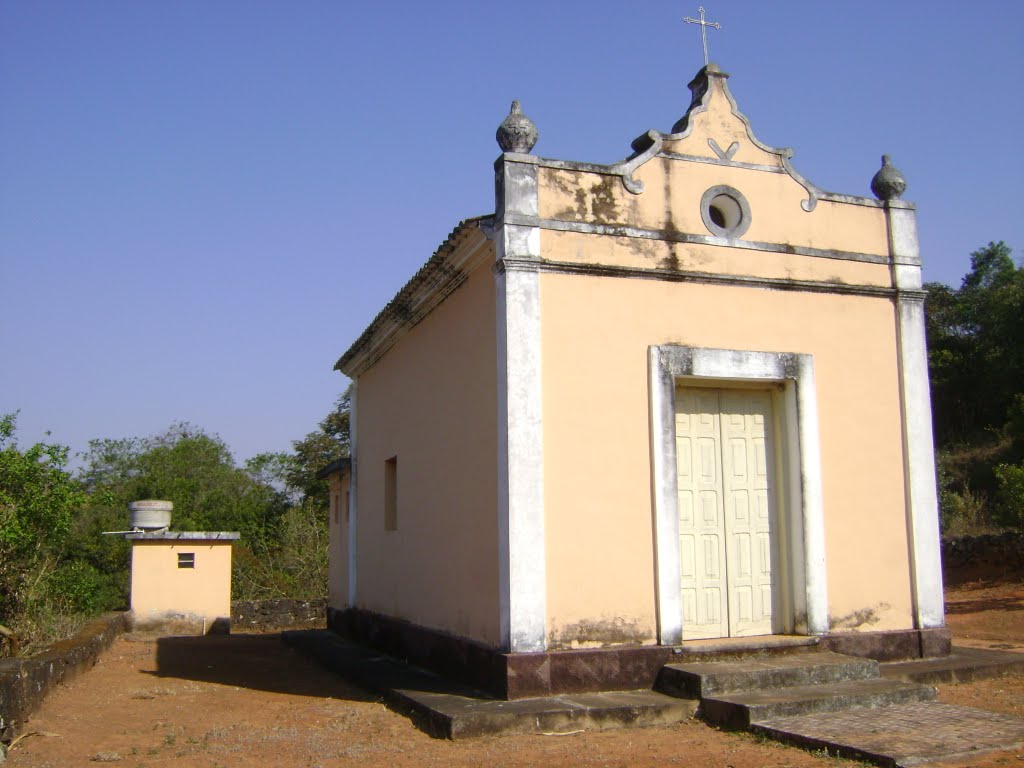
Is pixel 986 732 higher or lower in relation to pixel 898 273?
lower

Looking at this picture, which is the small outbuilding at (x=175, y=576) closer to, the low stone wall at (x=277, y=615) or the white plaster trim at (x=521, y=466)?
the low stone wall at (x=277, y=615)

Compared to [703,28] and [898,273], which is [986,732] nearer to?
[898,273]

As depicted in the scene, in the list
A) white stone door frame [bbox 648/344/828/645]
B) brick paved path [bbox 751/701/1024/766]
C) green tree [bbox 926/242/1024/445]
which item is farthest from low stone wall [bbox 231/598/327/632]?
green tree [bbox 926/242/1024/445]

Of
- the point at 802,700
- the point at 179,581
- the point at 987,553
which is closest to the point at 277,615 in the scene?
the point at 179,581

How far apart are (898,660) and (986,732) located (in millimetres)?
2462

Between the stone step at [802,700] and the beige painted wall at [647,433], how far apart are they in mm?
982

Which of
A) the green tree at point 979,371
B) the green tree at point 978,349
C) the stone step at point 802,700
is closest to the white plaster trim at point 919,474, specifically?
the stone step at point 802,700

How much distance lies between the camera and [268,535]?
2953cm

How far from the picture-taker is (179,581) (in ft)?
53.0

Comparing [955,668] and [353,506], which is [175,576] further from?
[955,668]

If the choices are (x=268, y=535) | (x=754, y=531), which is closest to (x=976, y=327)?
(x=268, y=535)

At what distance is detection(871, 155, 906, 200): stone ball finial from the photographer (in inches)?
371

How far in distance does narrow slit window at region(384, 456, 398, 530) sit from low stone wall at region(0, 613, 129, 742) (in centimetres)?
370

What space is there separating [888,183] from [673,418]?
358cm
